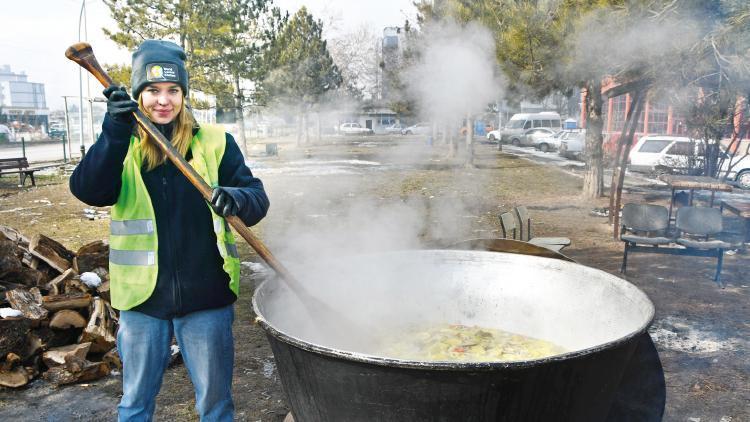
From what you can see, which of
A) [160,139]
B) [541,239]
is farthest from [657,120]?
[160,139]

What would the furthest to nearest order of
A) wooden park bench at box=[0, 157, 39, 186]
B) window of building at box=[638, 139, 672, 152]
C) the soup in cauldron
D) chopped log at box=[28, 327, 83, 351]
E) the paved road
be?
the paved road < window of building at box=[638, 139, 672, 152] < wooden park bench at box=[0, 157, 39, 186] < chopped log at box=[28, 327, 83, 351] < the soup in cauldron

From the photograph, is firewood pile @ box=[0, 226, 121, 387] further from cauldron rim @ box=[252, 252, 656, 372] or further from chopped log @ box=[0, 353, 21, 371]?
cauldron rim @ box=[252, 252, 656, 372]

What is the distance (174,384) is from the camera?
388 cm

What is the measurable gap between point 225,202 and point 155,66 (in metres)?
0.61

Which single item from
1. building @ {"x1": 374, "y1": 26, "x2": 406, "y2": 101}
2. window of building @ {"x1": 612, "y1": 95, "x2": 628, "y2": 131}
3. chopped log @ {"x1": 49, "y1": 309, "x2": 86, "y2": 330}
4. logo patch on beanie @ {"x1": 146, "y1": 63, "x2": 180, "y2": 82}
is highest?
building @ {"x1": 374, "y1": 26, "x2": 406, "y2": 101}

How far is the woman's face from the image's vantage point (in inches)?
85.9

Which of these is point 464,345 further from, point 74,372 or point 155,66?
point 74,372

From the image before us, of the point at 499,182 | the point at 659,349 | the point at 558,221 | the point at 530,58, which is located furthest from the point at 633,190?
the point at 659,349

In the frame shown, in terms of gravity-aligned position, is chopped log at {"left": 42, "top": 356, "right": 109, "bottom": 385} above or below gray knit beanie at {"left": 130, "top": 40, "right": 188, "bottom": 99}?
below

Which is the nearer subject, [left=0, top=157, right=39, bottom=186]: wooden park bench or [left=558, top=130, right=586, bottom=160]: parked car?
[left=0, top=157, right=39, bottom=186]: wooden park bench

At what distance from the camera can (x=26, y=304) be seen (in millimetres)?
4117

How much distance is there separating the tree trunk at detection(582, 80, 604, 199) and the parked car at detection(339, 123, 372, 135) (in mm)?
31248

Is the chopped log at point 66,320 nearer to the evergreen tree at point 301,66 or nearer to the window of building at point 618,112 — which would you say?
the evergreen tree at point 301,66

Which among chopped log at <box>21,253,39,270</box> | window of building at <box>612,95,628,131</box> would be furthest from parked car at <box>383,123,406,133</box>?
chopped log at <box>21,253,39,270</box>
